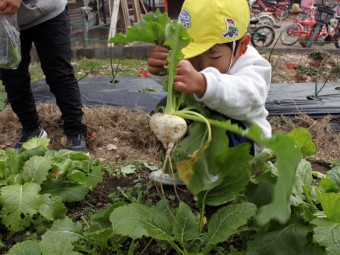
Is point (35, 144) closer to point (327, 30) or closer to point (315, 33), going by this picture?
point (315, 33)

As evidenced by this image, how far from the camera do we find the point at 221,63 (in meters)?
1.56

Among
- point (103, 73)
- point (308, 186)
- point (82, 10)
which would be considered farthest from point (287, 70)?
point (308, 186)

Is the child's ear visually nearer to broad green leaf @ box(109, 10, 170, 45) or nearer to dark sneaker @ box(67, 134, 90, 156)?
broad green leaf @ box(109, 10, 170, 45)

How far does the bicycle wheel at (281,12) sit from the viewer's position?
46.2ft

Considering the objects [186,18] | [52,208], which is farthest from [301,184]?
[52,208]

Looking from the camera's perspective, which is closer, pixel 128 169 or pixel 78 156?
pixel 78 156

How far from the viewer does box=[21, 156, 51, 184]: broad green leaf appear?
56.1 inches

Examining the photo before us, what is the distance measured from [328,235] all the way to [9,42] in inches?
77.3

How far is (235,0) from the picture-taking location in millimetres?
1436

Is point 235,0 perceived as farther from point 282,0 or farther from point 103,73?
point 282,0

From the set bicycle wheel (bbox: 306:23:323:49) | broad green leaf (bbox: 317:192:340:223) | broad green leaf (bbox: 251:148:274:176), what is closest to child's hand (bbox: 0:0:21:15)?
broad green leaf (bbox: 251:148:274:176)

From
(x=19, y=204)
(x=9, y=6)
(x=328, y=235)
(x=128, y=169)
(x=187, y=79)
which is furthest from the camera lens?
(x=9, y=6)

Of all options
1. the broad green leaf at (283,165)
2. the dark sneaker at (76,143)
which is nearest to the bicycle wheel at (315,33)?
the dark sneaker at (76,143)

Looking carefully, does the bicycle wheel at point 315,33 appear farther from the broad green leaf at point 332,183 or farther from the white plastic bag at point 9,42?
the broad green leaf at point 332,183
